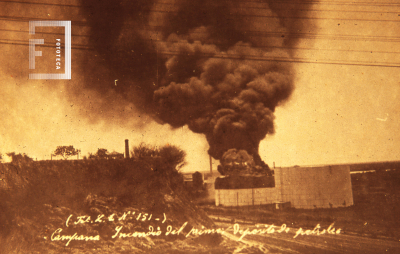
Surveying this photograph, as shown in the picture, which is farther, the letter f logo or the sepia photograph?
the letter f logo

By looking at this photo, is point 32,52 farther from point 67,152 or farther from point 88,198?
point 88,198

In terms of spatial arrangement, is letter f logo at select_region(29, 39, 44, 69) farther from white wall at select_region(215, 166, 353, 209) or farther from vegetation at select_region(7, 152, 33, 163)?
white wall at select_region(215, 166, 353, 209)

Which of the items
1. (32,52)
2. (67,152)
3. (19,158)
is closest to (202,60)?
(67,152)

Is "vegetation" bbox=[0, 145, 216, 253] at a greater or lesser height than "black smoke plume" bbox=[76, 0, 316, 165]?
lesser

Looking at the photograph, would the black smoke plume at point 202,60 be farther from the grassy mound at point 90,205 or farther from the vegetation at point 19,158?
the vegetation at point 19,158

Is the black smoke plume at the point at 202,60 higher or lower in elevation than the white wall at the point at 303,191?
higher

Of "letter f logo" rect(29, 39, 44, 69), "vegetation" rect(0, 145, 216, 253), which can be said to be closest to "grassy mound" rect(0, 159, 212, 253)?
"vegetation" rect(0, 145, 216, 253)

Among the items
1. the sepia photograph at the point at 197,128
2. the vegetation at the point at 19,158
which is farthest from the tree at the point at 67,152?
the vegetation at the point at 19,158
